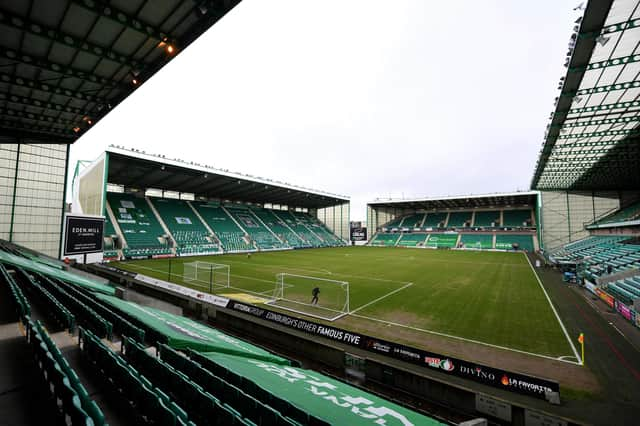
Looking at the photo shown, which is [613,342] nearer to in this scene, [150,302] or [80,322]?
[80,322]

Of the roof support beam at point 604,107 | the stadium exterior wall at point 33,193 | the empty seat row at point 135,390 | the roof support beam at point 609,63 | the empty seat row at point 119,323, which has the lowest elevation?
the empty seat row at point 119,323

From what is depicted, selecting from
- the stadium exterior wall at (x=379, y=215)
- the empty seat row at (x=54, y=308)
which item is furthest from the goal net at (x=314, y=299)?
the stadium exterior wall at (x=379, y=215)

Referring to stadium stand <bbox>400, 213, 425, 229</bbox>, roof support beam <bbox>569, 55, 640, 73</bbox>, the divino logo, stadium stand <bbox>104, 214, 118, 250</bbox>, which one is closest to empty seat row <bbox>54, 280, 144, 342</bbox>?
the divino logo

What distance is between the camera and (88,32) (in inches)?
447

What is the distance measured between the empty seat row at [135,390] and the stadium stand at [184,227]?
3941 centimetres

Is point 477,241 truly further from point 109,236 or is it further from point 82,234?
point 109,236

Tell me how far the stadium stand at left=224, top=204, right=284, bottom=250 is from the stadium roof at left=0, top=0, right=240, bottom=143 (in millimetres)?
37753

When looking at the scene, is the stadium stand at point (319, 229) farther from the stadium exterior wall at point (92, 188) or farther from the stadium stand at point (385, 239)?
the stadium exterior wall at point (92, 188)

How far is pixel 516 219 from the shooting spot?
6294cm

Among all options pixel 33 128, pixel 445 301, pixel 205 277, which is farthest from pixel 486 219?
pixel 33 128

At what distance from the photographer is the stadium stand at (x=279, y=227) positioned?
59.0 m

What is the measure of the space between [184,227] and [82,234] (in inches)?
999

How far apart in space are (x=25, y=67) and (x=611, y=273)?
37.2m

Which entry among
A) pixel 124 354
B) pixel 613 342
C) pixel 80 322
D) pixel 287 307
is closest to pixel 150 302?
pixel 287 307
